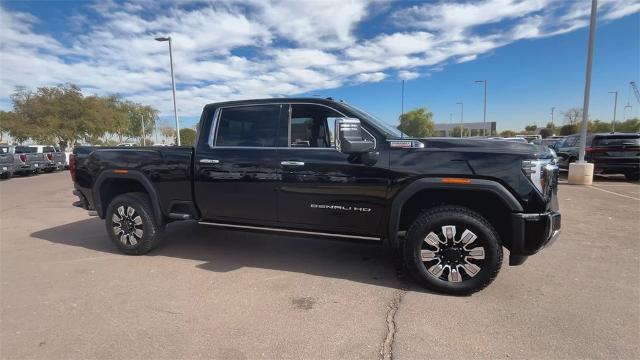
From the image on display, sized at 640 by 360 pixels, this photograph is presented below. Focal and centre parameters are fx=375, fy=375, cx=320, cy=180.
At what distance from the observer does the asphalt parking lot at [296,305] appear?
9.07ft

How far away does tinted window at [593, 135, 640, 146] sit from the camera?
1153 centimetres

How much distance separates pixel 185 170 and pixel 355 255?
7.78 feet

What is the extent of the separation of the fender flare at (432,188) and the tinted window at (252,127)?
1.43 m

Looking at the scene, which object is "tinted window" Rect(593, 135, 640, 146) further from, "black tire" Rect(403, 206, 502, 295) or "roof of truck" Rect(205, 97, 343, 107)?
"roof of truck" Rect(205, 97, 343, 107)

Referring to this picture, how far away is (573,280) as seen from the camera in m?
3.94

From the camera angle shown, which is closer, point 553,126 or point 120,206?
point 120,206

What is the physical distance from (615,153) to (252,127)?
1255 cm

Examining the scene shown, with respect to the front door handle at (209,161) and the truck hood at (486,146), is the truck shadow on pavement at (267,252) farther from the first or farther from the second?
the truck hood at (486,146)

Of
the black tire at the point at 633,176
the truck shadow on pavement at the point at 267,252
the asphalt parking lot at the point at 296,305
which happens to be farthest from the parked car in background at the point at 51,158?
the black tire at the point at 633,176

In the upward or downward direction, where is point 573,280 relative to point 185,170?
downward

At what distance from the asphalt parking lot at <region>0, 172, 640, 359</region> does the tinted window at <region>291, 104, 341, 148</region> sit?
1.47 meters

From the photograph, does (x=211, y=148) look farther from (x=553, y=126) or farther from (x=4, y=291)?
(x=553, y=126)

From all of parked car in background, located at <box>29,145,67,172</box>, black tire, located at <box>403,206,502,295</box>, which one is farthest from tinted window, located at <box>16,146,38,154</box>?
black tire, located at <box>403,206,502,295</box>

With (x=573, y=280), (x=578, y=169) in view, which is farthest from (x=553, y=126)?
(x=573, y=280)
